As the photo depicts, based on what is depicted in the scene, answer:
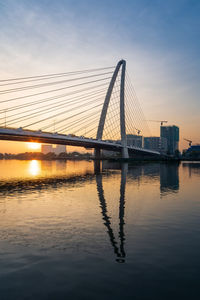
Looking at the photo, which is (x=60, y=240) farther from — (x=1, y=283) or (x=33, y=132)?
(x=33, y=132)

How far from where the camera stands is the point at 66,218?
1434 cm

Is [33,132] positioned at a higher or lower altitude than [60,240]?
higher

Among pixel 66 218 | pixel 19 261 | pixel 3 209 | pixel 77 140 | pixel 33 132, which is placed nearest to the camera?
pixel 19 261

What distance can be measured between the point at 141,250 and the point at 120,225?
358cm

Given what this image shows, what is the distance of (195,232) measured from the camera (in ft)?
38.7

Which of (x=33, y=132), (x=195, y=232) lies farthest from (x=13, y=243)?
(x=33, y=132)

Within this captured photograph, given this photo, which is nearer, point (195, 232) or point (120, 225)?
point (195, 232)

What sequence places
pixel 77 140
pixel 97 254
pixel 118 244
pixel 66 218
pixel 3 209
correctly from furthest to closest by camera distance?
pixel 77 140, pixel 3 209, pixel 66 218, pixel 118 244, pixel 97 254

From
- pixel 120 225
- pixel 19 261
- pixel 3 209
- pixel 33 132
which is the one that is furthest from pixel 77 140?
pixel 19 261

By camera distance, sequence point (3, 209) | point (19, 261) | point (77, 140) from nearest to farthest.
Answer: point (19, 261), point (3, 209), point (77, 140)

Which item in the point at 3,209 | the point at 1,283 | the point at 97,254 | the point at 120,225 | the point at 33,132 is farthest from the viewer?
the point at 33,132

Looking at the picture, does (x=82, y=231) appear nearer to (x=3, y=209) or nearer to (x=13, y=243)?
(x=13, y=243)

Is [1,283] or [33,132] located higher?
[33,132]

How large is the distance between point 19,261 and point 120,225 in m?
5.96
